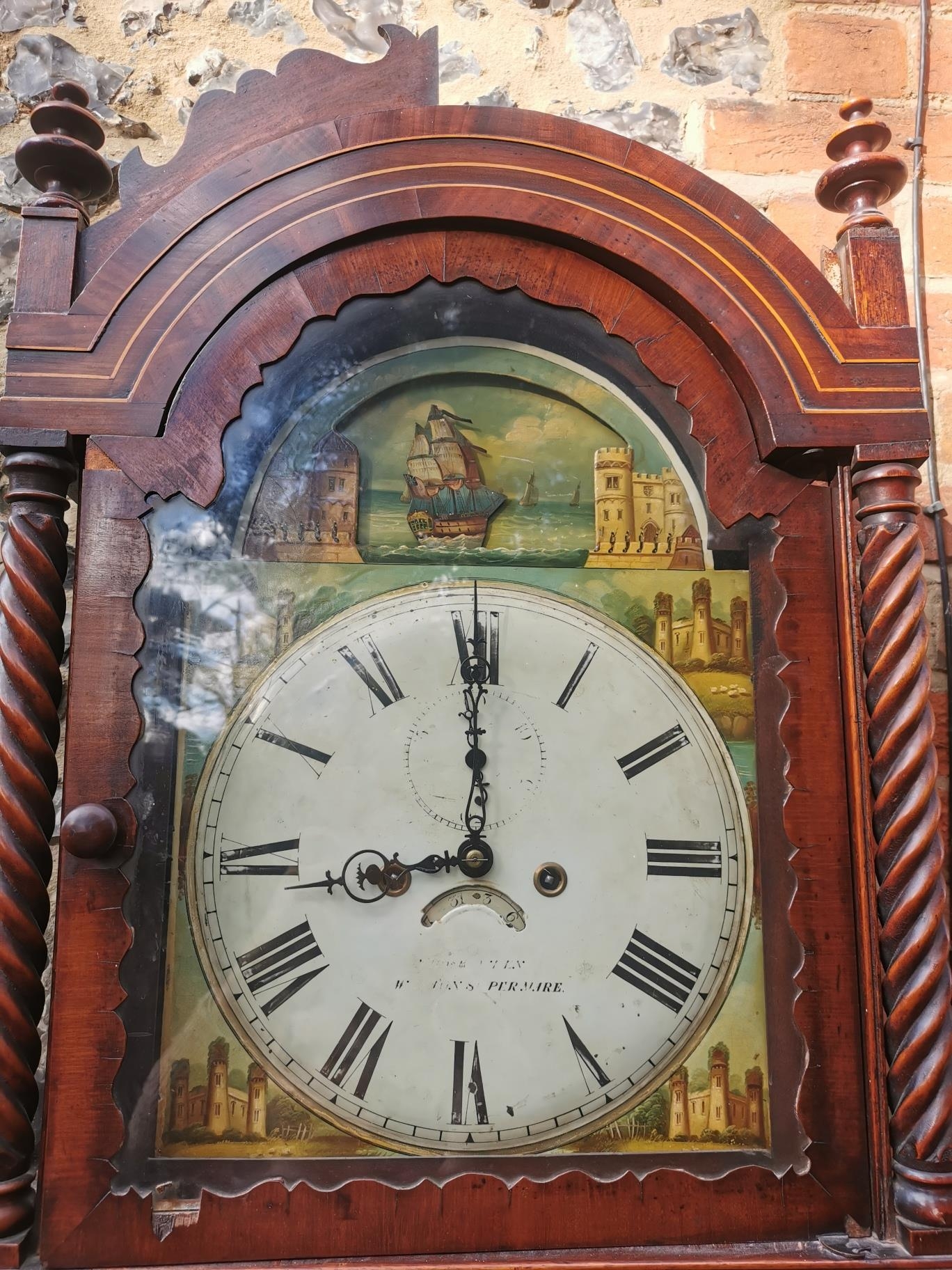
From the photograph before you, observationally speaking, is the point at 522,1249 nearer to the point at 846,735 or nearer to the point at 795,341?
the point at 846,735

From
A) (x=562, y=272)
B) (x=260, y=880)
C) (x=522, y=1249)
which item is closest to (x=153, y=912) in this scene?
(x=260, y=880)

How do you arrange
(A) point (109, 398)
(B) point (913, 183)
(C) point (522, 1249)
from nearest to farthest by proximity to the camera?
(C) point (522, 1249) → (A) point (109, 398) → (B) point (913, 183)

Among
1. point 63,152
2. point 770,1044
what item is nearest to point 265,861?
point 770,1044

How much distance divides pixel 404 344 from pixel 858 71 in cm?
97

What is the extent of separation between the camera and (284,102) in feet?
3.84

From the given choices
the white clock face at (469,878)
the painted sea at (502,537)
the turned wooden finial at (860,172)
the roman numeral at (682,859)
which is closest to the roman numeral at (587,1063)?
the white clock face at (469,878)

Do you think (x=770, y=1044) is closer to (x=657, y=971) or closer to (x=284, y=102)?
(x=657, y=971)

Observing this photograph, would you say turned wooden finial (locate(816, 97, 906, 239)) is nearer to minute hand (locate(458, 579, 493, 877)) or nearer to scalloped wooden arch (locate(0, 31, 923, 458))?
scalloped wooden arch (locate(0, 31, 923, 458))

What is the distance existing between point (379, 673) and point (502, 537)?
7.4 inches

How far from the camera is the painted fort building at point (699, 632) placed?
1.13 meters

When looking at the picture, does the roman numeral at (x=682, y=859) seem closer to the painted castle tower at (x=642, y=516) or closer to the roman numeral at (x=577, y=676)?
the roman numeral at (x=577, y=676)

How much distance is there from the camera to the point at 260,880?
1.06 m

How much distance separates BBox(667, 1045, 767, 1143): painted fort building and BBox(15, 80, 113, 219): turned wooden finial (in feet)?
3.50

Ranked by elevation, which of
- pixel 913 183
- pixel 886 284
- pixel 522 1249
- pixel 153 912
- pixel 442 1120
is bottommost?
pixel 522 1249
